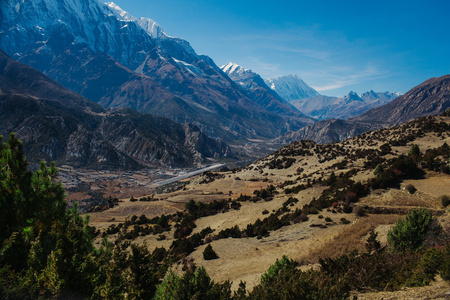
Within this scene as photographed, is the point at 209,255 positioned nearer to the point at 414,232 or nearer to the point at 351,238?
the point at 351,238

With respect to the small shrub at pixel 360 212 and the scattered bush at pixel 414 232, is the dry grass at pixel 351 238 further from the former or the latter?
the scattered bush at pixel 414 232

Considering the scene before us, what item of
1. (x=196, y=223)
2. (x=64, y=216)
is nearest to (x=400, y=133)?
(x=196, y=223)

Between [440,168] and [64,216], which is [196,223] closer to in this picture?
[64,216]

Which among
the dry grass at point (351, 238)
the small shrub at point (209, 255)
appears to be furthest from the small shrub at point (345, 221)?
the small shrub at point (209, 255)

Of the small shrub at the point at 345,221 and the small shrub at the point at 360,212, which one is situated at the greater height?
the small shrub at the point at 360,212

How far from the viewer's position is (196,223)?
37.1 meters

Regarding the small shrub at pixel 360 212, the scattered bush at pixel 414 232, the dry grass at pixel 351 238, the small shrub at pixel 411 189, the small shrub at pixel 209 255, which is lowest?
the small shrub at pixel 209 255

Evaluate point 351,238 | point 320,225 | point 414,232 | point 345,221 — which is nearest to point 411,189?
point 345,221

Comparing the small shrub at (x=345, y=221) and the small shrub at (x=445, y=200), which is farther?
the small shrub at (x=345, y=221)

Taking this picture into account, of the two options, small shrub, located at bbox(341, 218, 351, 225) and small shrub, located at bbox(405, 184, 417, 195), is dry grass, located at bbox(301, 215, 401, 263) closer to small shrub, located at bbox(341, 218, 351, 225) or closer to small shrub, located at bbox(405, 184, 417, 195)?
small shrub, located at bbox(341, 218, 351, 225)

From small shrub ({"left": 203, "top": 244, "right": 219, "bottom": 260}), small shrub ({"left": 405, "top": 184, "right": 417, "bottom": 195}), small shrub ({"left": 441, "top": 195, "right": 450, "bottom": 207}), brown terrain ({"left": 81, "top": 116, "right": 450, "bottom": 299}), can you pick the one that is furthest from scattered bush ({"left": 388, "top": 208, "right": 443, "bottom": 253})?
small shrub ({"left": 203, "top": 244, "right": 219, "bottom": 260})

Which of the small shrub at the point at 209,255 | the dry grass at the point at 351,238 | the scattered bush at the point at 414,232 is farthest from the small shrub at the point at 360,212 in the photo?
the small shrub at the point at 209,255

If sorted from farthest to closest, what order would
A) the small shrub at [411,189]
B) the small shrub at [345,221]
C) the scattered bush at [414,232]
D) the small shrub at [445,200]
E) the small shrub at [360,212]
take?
1. the small shrub at [411,189]
2. the small shrub at [360,212]
3. the small shrub at [345,221]
4. the small shrub at [445,200]
5. the scattered bush at [414,232]

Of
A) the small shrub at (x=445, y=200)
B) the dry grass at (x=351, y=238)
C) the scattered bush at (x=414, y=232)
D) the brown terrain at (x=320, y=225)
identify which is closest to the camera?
the scattered bush at (x=414, y=232)
